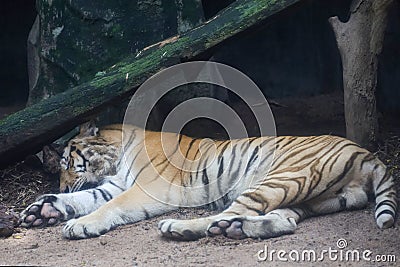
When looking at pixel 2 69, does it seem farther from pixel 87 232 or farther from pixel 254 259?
pixel 254 259

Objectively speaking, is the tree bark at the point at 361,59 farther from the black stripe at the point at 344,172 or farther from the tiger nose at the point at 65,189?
the tiger nose at the point at 65,189

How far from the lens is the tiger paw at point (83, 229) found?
14.8ft

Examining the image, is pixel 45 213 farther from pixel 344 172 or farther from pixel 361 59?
pixel 361 59

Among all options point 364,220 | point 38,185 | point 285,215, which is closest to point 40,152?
point 38,185

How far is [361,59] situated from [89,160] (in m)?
2.04

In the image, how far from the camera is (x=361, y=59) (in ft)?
17.3

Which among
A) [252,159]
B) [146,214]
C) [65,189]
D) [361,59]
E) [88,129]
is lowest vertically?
[146,214]

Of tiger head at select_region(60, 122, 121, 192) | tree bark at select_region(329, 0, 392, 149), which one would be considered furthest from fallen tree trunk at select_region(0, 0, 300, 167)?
tree bark at select_region(329, 0, 392, 149)

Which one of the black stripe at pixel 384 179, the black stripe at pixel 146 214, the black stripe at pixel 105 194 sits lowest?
the black stripe at pixel 146 214

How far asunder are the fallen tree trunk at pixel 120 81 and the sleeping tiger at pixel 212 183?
17.4 inches

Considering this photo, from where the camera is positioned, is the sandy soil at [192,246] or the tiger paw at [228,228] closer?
the sandy soil at [192,246]

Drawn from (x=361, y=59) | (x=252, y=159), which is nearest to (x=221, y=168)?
(x=252, y=159)

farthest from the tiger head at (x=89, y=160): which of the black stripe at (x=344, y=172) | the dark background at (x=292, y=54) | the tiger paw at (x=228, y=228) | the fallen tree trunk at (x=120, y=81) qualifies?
the dark background at (x=292, y=54)

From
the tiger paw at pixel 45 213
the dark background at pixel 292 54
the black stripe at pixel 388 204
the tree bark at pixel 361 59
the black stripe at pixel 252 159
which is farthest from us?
the dark background at pixel 292 54
